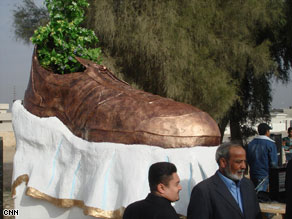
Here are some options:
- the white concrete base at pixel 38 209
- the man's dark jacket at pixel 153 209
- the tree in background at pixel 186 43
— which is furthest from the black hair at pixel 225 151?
the tree in background at pixel 186 43

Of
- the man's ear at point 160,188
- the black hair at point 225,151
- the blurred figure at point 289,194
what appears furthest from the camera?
the blurred figure at point 289,194

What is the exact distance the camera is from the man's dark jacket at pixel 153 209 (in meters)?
1.77

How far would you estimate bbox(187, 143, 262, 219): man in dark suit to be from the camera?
7.10 feet

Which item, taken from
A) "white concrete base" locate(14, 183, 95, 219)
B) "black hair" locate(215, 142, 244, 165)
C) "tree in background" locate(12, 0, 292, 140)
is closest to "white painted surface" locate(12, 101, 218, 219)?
"white concrete base" locate(14, 183, 95, 219)

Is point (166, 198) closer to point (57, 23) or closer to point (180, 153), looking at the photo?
point (180, 153)

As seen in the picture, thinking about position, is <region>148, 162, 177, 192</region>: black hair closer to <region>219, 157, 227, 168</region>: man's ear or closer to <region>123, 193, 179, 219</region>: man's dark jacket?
<region>123, 193, 179, 219</region>: man's dark jacket

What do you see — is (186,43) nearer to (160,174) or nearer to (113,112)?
(113,112)

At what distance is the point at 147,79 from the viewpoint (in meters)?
8.38

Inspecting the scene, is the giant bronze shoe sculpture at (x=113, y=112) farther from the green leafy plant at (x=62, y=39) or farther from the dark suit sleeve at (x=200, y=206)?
the dark suit sleeve at (x=200, y=206)

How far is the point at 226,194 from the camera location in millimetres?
2201

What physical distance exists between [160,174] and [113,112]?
47.3 inches

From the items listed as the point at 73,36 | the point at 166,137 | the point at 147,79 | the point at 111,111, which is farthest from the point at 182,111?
the point at 147,79

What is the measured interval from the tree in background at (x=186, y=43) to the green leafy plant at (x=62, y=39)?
3.47 metres

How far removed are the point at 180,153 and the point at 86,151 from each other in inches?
30.5
